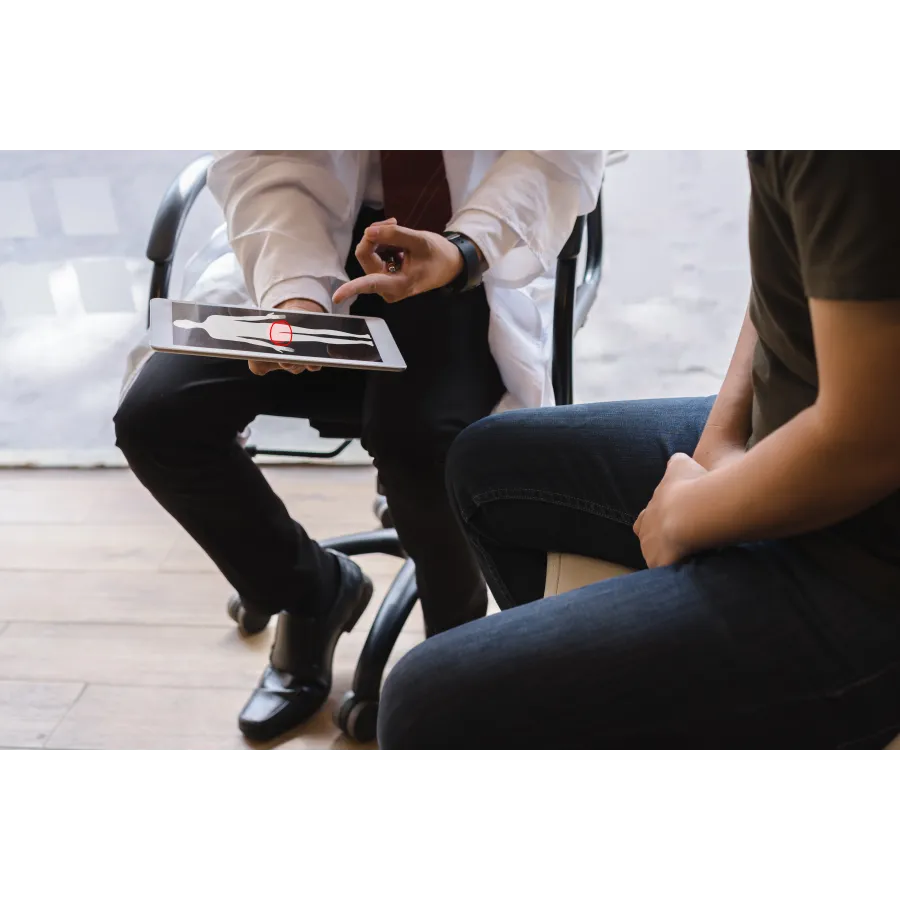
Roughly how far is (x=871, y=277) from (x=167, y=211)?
2.61ft

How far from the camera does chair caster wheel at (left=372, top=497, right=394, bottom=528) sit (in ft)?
5.13

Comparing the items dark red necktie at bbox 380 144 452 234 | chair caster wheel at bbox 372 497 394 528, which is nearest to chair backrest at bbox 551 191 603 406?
dark red necktie at bbox 380 144 452 234

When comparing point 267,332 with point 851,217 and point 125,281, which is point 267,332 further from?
point 125,281

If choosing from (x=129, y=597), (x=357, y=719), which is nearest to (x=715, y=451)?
(x=357, y=719)

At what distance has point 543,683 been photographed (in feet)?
1.98

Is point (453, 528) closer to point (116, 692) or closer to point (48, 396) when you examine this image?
point (116, 692)

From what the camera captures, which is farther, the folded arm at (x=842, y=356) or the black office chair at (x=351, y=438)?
the black office chair at (x=351, y=438)

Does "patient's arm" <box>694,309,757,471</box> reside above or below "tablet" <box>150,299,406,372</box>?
below

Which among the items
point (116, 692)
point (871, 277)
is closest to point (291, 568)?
point (116, 692)

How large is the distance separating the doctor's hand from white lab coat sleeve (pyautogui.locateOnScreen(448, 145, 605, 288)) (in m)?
0.05

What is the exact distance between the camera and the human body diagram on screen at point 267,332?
0.75m

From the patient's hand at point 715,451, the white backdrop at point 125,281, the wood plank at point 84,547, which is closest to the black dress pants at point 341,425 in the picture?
the patient's hand at point 715,451

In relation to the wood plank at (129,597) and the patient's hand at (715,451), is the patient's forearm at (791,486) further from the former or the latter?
the wood plank at (129,597)

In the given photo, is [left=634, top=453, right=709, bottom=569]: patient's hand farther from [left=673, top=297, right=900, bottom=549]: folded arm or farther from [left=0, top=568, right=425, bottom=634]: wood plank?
[left=0, top=568, right=425, bottom=634]: wood plank
